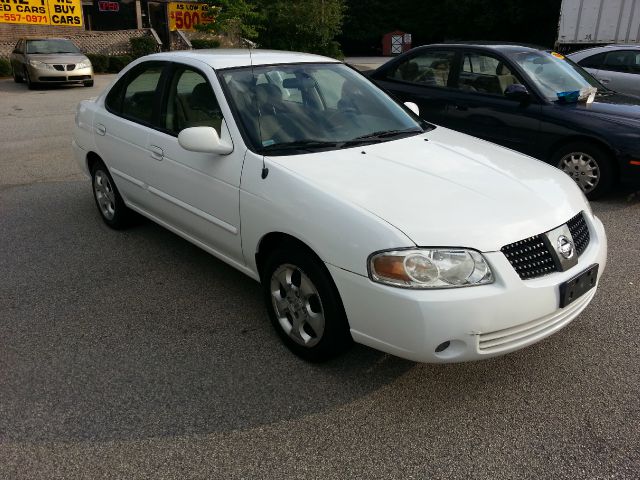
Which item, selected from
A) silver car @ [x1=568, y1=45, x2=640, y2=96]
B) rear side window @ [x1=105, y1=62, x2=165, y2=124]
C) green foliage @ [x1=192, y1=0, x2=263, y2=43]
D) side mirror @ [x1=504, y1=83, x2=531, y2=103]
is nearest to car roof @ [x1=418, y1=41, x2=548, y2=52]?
side mirror @ [x1=504, y1=83, x2=531, y2=103]

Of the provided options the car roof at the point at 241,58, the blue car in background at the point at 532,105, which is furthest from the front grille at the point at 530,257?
the blue car in background at the point at 532,105

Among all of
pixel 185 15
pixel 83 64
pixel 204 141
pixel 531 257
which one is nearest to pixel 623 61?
pixel 531 257

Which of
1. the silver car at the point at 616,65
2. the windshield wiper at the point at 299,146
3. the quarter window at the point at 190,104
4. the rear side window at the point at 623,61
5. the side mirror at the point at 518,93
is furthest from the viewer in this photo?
the rear side window at the point at 623,61

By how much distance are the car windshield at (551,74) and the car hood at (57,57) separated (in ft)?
47.2

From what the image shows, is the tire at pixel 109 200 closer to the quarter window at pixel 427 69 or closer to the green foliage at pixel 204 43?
the quarter window at pixel 427 69

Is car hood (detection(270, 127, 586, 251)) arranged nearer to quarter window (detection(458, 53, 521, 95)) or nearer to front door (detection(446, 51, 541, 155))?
front door (detection(446, 51, 541, 155))

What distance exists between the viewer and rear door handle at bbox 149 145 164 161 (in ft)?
13.2

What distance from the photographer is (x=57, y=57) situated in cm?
1673

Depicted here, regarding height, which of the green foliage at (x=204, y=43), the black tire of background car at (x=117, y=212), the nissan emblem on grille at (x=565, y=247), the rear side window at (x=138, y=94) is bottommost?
the black tire of background car at (x=117, y=212)

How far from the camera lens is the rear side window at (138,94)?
4.30 metres

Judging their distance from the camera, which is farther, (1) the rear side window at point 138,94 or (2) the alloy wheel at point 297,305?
(1) the rear side window at point 138,94

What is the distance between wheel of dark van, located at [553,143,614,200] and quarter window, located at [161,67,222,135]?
4.13m

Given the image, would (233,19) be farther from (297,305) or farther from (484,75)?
(297,305)

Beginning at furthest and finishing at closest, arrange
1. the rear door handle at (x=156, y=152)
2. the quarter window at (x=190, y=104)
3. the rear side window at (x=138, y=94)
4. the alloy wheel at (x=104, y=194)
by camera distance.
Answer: the alloy wheel at (x=104, y=194) → the rear side window at (x=138, y=94) → the rear door handle at (x=156, y=152) → the quarter window at (x=190, y=104)
